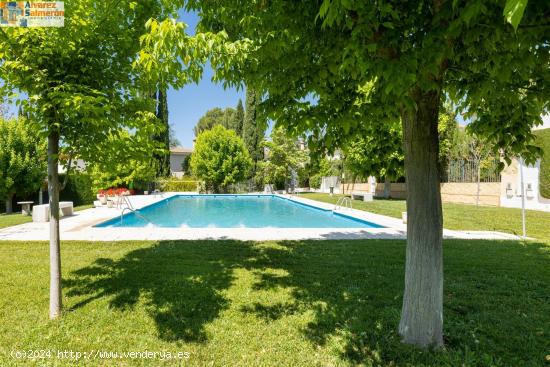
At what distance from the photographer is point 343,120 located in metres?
3.00

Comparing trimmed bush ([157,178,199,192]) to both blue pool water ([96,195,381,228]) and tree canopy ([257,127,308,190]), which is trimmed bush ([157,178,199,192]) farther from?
blue pool water ([96,195,381,228])

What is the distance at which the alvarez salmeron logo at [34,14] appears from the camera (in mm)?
3277

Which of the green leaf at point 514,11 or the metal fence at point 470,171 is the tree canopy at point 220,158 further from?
the green leaf at point 514,11

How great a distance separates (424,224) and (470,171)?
22.2 metres

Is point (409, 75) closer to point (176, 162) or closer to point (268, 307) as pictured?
point (268, 307)

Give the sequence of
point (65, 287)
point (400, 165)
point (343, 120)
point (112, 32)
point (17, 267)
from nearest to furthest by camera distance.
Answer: point (343, 120), point (112, 32), point (400, 165), point (65, 287), point (17, 267)

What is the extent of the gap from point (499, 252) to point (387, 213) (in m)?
7.38

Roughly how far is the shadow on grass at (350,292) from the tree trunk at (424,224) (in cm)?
29

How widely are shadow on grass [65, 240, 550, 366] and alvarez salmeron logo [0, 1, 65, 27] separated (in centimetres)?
351

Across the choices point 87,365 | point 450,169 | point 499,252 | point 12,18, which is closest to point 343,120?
point 87,365

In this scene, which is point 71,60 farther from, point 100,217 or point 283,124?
point 100,217

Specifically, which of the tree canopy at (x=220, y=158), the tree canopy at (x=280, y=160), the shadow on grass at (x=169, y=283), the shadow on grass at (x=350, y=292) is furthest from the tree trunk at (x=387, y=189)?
the shadow on grass at (x=169, y=283)

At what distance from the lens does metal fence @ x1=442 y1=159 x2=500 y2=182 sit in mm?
19672

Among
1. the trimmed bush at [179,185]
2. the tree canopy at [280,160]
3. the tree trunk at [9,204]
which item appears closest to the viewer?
A: the tree trunk at [9,204]
